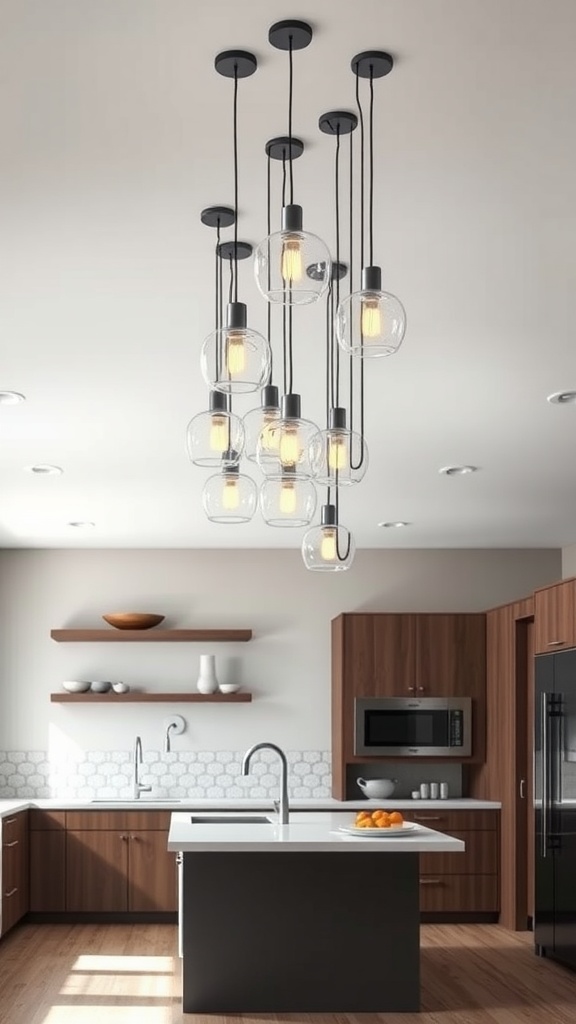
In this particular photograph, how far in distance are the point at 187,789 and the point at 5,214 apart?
21.5ft

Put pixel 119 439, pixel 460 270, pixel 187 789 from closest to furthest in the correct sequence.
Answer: pixel 460 270 < pixel 119 439 < pixel 187 789

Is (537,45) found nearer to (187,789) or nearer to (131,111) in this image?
(131,111)

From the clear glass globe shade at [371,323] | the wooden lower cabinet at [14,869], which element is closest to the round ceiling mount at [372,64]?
the clear glass globe shade at [371,323]

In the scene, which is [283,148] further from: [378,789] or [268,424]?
[378,789]

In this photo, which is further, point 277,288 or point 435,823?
point 435,823

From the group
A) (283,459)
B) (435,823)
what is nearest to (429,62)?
(283,459)

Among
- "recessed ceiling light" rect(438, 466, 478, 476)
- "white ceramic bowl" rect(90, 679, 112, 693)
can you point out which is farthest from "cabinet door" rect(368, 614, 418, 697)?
"recessed ceiling light" rect(438, 466, 478, 476)

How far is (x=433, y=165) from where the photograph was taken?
301 centimetres

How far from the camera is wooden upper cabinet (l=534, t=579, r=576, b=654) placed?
6707mm

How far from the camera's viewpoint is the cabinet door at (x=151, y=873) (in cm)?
844

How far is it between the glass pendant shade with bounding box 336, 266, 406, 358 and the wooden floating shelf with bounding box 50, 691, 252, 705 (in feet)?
21.7

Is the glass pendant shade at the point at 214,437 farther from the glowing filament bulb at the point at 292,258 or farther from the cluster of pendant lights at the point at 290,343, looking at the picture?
the glowing filament bulb at the point at 292,258

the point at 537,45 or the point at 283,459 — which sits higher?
the point at 537,45

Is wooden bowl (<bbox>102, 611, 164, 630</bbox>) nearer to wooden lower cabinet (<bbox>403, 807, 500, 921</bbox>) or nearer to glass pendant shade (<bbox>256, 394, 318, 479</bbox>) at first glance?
wooden lower cabinet (<bbox>403, 807, 500, 921</bbox>)
